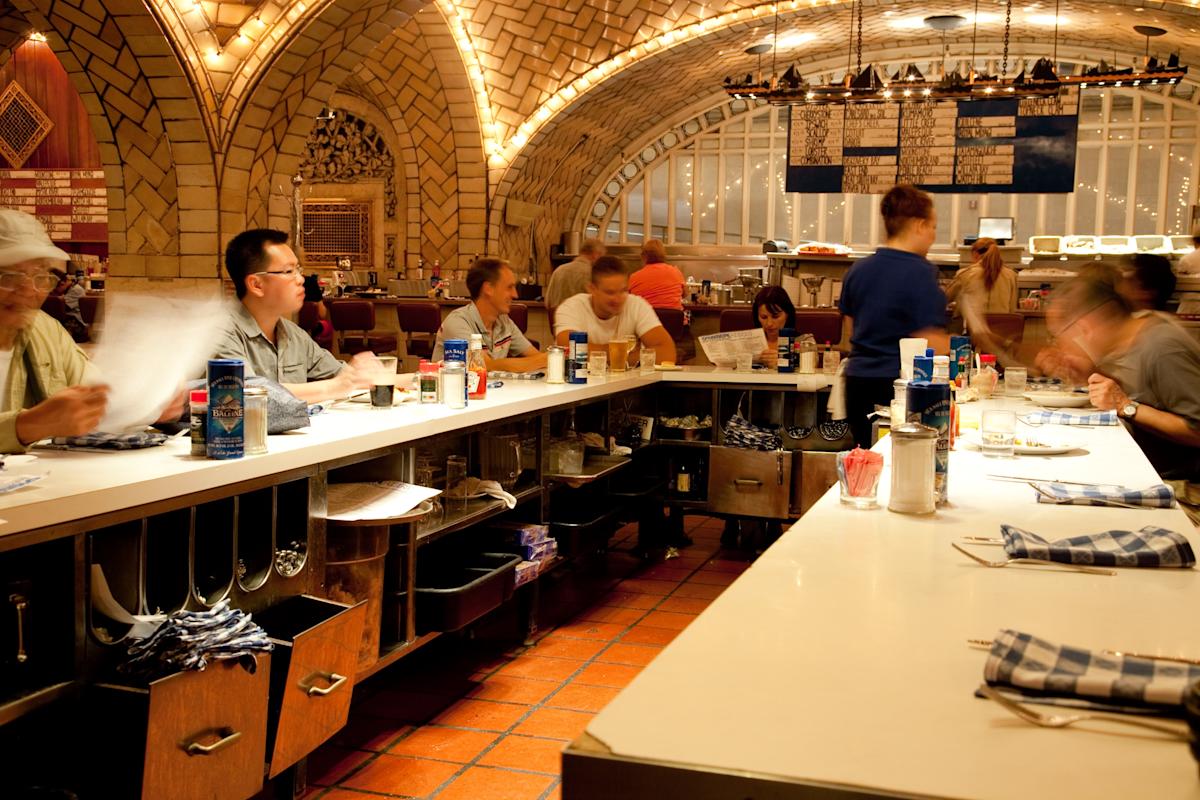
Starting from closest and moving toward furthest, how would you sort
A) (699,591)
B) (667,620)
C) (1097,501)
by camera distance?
(1097,501)
(667,620)
(699,591)

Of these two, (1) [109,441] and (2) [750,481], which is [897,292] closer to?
(2) [750,481]

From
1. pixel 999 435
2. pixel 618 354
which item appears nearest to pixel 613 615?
pixel 618 354

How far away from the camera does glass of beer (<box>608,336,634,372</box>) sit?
19.1 feet

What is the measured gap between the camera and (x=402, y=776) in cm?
324

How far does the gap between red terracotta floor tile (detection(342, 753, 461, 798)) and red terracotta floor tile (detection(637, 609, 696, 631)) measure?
158cm

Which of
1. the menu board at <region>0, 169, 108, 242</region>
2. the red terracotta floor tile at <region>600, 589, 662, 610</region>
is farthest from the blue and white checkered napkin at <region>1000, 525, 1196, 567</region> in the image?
the menu board at <region>0, 169, 108, 242</region>

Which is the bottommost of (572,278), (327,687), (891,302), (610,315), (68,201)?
(327,687)

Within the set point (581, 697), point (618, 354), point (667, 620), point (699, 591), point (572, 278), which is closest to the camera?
point (581, 697)

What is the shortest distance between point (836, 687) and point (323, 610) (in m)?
1.99

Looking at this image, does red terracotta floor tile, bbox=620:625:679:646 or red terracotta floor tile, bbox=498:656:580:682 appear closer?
red terracotta floor tile, bbox=498:656:580:682

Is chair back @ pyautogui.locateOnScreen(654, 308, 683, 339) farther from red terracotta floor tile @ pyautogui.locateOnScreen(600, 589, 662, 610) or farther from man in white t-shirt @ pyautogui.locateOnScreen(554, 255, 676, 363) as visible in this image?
red terracotta floor tile @ pyautogui.locateOnScreen(600, 589, 662, 610)

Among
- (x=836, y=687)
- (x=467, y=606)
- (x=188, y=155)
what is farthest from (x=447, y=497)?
(x=188, y=155)

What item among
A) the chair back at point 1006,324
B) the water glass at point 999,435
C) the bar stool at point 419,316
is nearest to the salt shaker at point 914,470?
the water glass at point 999,435

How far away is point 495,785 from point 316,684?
2.11ft
